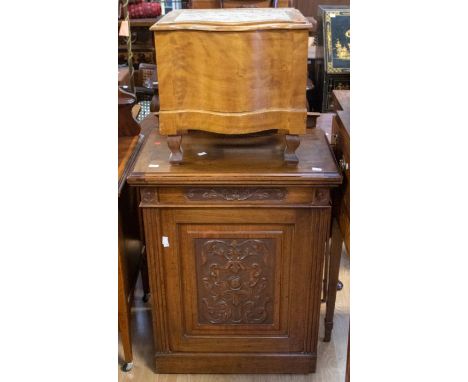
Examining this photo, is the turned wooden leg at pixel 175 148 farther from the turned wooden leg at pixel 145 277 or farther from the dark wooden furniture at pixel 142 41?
the dark wooden furniture at pixel 142 41

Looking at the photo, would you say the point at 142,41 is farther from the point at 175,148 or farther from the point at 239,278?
the point at 239,278

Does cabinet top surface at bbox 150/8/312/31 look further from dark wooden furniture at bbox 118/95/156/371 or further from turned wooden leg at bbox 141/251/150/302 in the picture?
turned wooden leg at bbox 141/251/150/302

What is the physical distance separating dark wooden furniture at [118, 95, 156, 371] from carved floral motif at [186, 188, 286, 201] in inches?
11.2

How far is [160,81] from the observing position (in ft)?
4.60

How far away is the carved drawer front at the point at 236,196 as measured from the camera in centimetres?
152

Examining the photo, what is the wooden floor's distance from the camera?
184 cm

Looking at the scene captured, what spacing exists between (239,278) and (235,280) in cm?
2

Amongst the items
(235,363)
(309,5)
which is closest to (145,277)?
(235,363)

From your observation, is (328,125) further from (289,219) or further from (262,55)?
(262,55)

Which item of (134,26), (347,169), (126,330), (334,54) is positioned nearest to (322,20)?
(334,54)

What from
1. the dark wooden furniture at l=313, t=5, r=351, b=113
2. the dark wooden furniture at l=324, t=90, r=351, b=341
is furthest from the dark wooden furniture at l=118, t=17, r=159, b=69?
the dark wooden furniture at l=324, t=90, r=351, b=341

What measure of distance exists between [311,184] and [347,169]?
0.14m

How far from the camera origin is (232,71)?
53.4 inches

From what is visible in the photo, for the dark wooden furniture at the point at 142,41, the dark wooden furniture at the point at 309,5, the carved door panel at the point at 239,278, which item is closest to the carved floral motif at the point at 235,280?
the carved door panel at the point at 239,278
